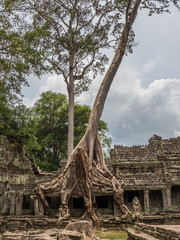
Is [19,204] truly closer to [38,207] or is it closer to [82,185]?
[38,207]

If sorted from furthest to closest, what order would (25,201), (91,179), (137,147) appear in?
(137,147) < (25,201) < (91,179)

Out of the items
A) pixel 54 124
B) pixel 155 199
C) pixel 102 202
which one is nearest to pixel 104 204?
pixel 102 202

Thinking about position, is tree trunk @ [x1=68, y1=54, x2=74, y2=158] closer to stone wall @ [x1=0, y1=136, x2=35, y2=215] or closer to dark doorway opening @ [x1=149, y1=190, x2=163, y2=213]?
stone wall @ [x1=0, y1=136, x2=35, y2=215]

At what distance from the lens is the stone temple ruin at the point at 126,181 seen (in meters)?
12.9

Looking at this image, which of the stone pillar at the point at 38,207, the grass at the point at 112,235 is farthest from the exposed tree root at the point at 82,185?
the grass at the point at 112,235

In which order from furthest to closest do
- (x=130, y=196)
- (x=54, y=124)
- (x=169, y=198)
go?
(x=54, y=124), (x=130, y=196), (x=169, y=198)

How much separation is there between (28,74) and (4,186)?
716 centimetres

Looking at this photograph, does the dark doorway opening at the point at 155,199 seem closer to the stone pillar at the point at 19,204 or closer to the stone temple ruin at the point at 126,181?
the stone temple ruin at the point at 126,181

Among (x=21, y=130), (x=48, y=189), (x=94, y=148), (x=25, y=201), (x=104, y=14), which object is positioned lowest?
(x=25, y=201)

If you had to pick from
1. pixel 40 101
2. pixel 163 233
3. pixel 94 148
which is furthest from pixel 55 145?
pixel 163 233

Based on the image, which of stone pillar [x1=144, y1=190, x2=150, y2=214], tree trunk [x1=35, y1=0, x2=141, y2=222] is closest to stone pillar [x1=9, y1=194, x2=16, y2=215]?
tree trunk [x1=35, y1=0, x2=141, y2=222]

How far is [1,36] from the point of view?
12922 mm

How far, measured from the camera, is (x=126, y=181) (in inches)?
541

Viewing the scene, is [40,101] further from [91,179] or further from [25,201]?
[91,179]
